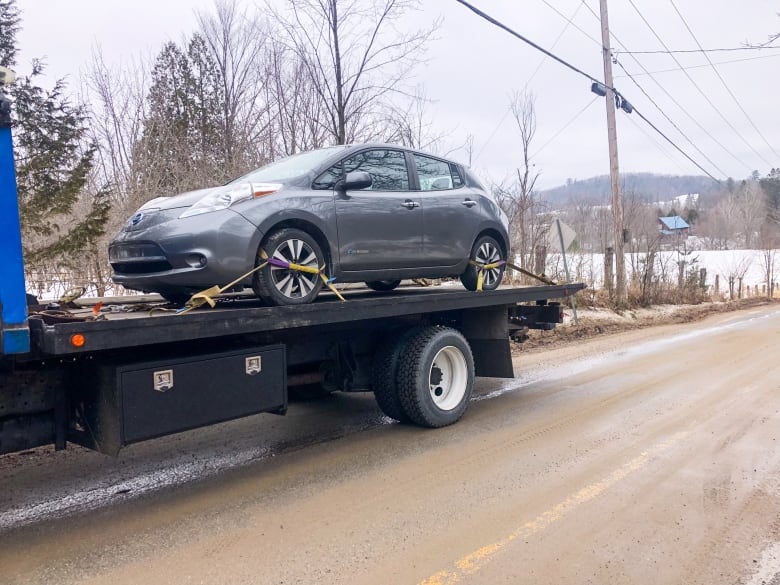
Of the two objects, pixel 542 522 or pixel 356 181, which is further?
pixel 356 181

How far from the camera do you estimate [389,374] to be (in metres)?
5.81

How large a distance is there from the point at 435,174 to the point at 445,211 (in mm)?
468

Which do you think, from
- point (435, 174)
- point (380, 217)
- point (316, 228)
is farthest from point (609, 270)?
point (316, 228)

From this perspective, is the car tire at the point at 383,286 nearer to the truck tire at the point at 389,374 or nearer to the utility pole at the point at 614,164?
the truck tire at the point at 389,374

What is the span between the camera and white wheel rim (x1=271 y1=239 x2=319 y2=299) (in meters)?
4.72

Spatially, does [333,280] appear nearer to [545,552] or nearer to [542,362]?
[545,552]

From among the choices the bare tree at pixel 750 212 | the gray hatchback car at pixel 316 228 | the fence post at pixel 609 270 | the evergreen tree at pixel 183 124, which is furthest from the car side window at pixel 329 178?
the bare tree at pixel 750 212

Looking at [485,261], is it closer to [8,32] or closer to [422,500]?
[422,500]

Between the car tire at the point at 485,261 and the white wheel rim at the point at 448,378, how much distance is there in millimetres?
945

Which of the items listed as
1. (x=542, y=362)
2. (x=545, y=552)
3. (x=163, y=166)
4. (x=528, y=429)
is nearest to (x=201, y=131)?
(x=163, y=166)

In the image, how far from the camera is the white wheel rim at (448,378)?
6.09 m

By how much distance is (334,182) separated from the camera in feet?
17.4

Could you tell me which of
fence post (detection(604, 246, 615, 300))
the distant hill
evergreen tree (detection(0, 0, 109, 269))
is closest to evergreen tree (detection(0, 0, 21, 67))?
evergreen tree (detection(0, 0, 109, 269))

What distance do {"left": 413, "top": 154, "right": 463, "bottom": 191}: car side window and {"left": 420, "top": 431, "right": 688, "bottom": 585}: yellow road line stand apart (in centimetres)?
323
